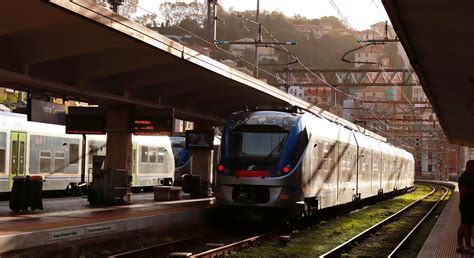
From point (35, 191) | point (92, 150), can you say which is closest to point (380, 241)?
point (35, 191)

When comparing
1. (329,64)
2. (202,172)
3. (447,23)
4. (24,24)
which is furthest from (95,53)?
(329,64)

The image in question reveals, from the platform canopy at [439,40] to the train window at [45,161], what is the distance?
12.7 metres

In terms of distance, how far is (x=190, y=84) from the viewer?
2069 cm

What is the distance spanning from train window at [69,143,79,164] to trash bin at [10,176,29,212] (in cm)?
945

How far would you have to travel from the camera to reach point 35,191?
→ 653 inches

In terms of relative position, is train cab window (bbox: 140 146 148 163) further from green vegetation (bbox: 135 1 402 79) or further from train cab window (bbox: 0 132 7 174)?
train cab window (bbox: 0 132 7 174)

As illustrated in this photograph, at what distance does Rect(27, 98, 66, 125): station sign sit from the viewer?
1645 centimetres

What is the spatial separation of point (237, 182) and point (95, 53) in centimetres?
446

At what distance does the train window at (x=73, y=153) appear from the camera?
25672mm

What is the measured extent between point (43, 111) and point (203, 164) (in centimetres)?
1078

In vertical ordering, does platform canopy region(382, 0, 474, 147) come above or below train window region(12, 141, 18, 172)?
above

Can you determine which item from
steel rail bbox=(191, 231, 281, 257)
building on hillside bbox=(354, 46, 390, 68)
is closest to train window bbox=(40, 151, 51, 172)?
steel rail bbox=(191, 231, 281, 257)

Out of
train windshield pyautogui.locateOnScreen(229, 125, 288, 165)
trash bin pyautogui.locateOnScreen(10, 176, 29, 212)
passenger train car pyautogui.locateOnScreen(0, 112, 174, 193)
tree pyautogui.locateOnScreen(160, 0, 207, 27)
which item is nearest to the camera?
trash bin pyautogui.locateOnScreen(10, 176, 29, 212)

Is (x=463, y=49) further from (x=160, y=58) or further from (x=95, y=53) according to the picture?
(x=95, y=53)
